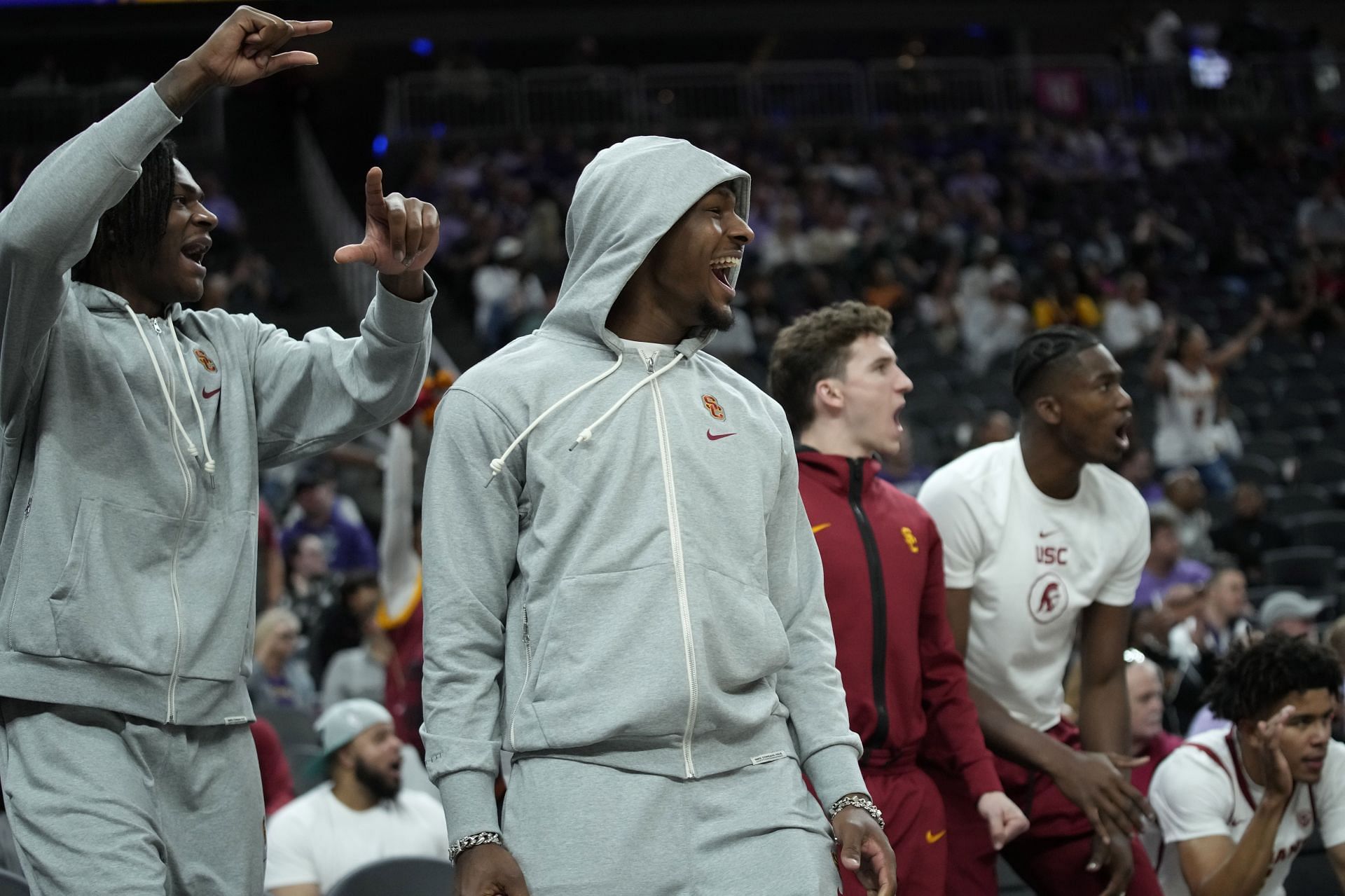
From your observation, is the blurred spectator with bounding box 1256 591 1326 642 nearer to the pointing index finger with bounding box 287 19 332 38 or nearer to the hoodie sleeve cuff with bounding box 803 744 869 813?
the hoodie sleeve cuff with bounding box 803 744 869 813

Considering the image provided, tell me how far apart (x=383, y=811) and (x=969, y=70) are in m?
15.8

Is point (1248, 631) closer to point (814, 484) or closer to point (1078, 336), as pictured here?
point (1078, 336)

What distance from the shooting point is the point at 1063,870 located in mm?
3855

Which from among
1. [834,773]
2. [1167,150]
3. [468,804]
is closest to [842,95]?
[1167,150]

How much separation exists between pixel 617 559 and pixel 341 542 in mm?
7313

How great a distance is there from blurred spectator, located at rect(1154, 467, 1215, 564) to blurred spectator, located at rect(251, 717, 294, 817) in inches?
234

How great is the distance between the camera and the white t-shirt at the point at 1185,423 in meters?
11.2

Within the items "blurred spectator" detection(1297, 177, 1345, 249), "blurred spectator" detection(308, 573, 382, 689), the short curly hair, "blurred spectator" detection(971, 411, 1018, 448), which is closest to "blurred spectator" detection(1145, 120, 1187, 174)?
"blurred spectator" detection(1297, 177, 1345, 249)

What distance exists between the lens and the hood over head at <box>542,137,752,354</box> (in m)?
2.50

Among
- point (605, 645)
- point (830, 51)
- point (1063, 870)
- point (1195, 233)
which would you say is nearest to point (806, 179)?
point (1195, 233)

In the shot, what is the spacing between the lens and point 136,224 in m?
2.64

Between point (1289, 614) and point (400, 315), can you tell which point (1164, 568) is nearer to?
point (1289, 614)

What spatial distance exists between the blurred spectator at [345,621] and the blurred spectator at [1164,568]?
3963mm

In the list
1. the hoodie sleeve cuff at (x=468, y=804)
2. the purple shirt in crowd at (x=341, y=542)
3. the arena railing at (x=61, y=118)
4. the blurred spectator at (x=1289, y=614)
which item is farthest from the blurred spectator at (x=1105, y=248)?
the hoodie sleeve cuff at (x=468, y=804)
